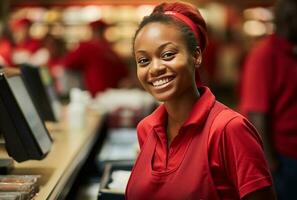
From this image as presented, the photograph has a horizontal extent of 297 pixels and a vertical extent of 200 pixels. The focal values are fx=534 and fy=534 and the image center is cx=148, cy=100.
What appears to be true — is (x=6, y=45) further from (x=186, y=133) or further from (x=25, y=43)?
(x=186, y=133)

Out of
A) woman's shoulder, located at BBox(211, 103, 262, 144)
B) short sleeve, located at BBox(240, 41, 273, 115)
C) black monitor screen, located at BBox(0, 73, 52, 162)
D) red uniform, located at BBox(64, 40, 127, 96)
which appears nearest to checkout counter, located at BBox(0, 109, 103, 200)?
black monitor screen, located at BBox(0, 73, 52, 162)

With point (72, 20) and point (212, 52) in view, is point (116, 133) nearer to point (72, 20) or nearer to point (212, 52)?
point (212, 52)

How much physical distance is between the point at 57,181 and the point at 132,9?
1025 centimetres

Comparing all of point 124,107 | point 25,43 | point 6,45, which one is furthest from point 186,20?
point 25,43

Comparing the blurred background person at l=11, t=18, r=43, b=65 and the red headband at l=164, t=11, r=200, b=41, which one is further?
the blurred background person at l=11, t=18, r=43, b=65

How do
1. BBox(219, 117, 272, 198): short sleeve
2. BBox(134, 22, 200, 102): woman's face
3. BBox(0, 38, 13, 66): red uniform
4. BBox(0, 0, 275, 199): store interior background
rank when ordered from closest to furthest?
1. BBox(219, 117, 272, 198): short sleeve
2. BBox(134, 22, 200, 102): woman's face
3. BBox(0, 38, 13, 66): red uniform
4. BBox(0, 0, 275, 199): store interior background

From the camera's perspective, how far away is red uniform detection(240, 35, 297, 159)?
3.22m

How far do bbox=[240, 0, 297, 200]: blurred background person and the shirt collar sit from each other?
55.7 inches

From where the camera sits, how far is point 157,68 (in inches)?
68.7

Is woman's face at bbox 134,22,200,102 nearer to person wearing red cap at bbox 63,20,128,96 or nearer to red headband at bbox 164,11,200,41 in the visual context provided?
red headband at bbox 164,11,200,41

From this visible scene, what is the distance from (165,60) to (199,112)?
208mm

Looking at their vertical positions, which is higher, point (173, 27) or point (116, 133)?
point (173, 27)

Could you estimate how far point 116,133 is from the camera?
4430 mm

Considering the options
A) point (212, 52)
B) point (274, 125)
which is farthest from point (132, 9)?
point (274, 125)
